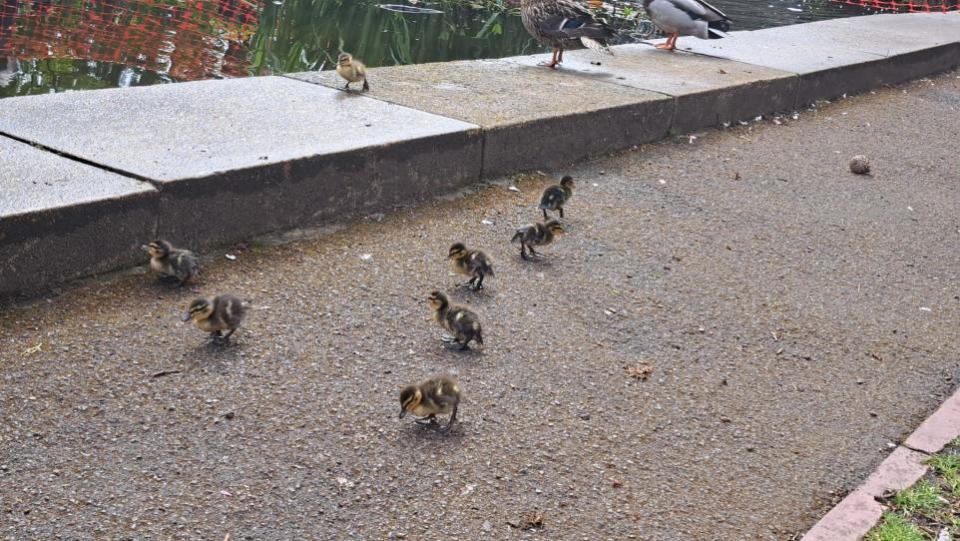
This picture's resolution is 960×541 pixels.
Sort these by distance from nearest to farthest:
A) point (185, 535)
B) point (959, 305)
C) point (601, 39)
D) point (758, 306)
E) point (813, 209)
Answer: point (185, 535) < point (758, 306) < point (959, 305) < point (813, 209) < point (601, 39)

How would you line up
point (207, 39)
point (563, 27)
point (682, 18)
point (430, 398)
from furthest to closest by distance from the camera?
point (207, 39) < point (682, 18) < point (563, 27) < point (430, 398)

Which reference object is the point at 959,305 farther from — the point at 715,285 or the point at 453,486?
the point at 453,486

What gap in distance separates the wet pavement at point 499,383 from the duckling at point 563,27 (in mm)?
2849

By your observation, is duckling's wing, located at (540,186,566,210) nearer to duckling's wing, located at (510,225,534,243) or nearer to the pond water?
duckling's wing, located at (510,225,534,243)

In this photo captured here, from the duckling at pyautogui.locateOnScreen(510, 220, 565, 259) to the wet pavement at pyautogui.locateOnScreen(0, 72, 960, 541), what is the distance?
127mm

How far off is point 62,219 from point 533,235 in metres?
2.35

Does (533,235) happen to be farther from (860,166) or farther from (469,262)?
(860,166)

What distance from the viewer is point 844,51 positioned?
11938 mm

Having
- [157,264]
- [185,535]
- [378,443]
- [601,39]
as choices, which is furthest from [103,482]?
[601,39]

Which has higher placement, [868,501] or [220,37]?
[220,37]

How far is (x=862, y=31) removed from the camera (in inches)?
538

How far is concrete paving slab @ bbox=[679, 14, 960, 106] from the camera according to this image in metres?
10.8

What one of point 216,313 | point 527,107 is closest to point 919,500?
point 216,313

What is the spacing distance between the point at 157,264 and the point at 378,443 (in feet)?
4.92
